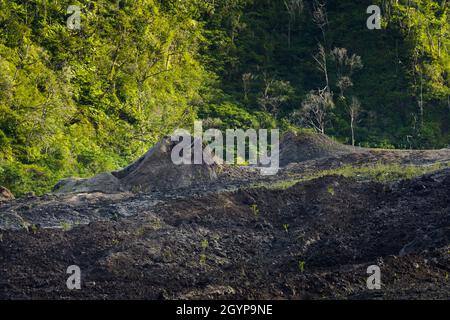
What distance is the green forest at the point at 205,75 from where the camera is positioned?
31250 mm

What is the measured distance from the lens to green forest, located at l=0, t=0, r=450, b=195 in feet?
103

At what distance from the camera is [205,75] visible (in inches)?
1588

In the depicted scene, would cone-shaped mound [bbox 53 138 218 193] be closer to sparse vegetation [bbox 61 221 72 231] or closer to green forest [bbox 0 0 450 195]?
sparse vegetation [bbox 61 221 72 231]

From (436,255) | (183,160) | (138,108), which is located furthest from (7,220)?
(138,108)

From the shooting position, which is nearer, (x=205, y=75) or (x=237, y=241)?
(x=237, y=241)

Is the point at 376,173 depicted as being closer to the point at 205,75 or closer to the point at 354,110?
the point at 354,110

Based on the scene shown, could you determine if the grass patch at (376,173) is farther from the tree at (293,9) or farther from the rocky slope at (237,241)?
the tree at (293,9)

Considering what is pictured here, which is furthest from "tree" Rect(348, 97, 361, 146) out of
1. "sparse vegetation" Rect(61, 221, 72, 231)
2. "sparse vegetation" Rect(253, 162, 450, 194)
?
"sparse vegetation" Rect(61, 221, 72, 231)

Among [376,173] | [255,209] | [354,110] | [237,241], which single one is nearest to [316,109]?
[354,110]
